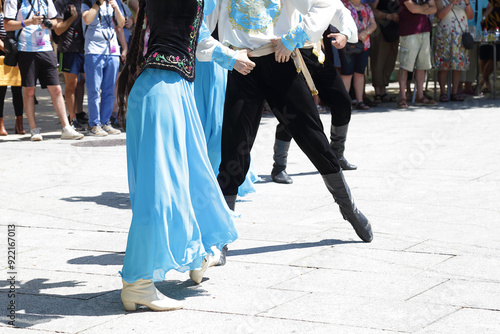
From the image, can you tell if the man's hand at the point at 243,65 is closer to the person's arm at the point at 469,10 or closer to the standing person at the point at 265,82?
the standing person at the point at 265,82

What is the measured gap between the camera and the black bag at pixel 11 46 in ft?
36.3

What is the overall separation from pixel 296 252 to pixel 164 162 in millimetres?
1487

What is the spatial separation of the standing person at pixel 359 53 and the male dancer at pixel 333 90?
17.2 feet

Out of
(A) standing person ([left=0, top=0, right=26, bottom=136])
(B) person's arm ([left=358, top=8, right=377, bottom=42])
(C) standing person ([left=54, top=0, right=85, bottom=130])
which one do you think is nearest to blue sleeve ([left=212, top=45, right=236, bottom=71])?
(A) standing person ([left=0, top=0, right=26, bottom=136])

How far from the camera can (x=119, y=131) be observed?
12086mm

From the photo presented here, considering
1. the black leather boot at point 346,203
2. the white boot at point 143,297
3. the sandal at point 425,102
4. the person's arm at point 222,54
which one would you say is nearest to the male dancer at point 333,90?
the black leather boot at point 346,203

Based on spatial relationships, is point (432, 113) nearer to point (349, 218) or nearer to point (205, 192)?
point (349, 218)

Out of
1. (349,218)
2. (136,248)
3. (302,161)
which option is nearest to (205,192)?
(136,248)

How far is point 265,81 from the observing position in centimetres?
541

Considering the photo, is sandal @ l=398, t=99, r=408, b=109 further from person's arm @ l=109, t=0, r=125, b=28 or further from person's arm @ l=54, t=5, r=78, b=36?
person's arm @ l=54, t=5, r=78, b=36

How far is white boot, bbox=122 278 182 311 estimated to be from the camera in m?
4.38

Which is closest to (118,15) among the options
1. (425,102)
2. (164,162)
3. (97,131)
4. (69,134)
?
(97,131)

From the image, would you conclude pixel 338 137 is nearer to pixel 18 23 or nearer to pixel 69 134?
pixel 69 134

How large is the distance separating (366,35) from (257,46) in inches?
332
